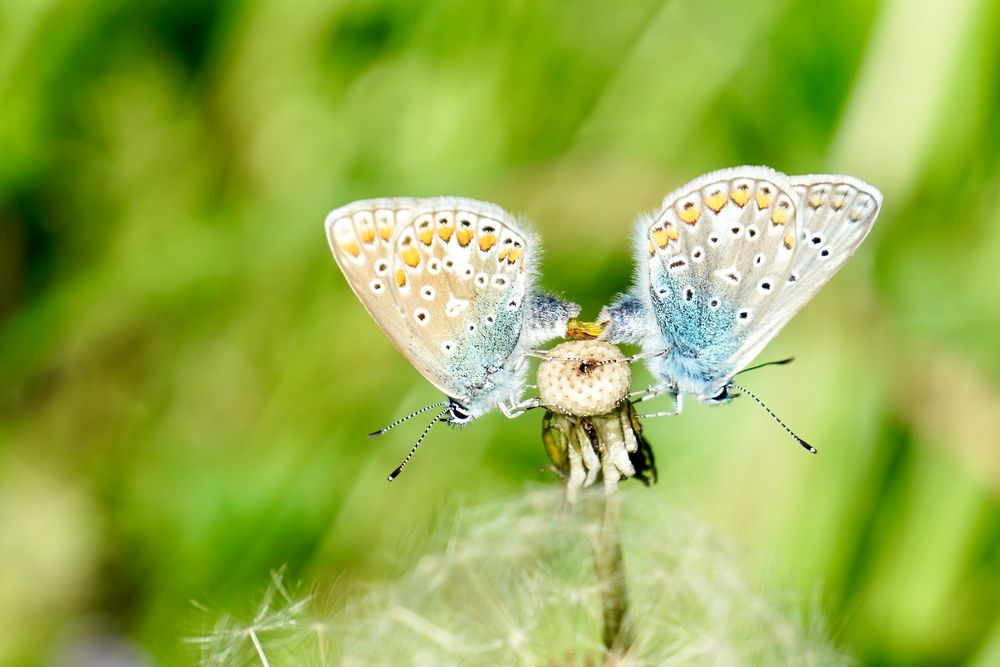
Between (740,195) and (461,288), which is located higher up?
(740,195)

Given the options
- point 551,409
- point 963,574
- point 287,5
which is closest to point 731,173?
point 551,409

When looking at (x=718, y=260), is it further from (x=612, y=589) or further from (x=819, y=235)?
(x=612, y=589)

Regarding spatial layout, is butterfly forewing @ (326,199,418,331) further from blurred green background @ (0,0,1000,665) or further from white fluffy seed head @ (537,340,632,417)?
blurred green background @ (0,0,1000,665)

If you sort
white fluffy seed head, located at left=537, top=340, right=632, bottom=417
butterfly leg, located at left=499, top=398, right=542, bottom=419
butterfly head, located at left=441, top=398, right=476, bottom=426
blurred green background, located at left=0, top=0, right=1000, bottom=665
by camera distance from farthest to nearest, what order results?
blurred green background, located at left=0, top=0, right=1000, bottom=665
butterfly head, located at left=441, top=398, right=476, bottom=426
butterfly leg, located at left=499, top=398, right=542, bottom=419
white fluffy seed head, located at left=537, top=340, right=632, bottom=417

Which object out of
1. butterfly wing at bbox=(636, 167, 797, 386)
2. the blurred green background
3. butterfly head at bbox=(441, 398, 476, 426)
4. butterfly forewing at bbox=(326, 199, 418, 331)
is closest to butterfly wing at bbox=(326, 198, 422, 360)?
butterfly forewing at bbox=(326, 199, 418, 331)

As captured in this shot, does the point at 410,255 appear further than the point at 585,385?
Yes

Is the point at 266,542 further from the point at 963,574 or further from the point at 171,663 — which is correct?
the point at 963,574

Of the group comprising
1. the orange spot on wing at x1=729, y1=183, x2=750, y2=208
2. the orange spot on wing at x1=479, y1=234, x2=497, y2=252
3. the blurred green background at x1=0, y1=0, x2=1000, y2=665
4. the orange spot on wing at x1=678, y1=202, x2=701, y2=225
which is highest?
the orange spot on wing at x1=729, y1=183, x2=750, y2=208

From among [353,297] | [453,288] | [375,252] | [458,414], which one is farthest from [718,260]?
[353,297]
